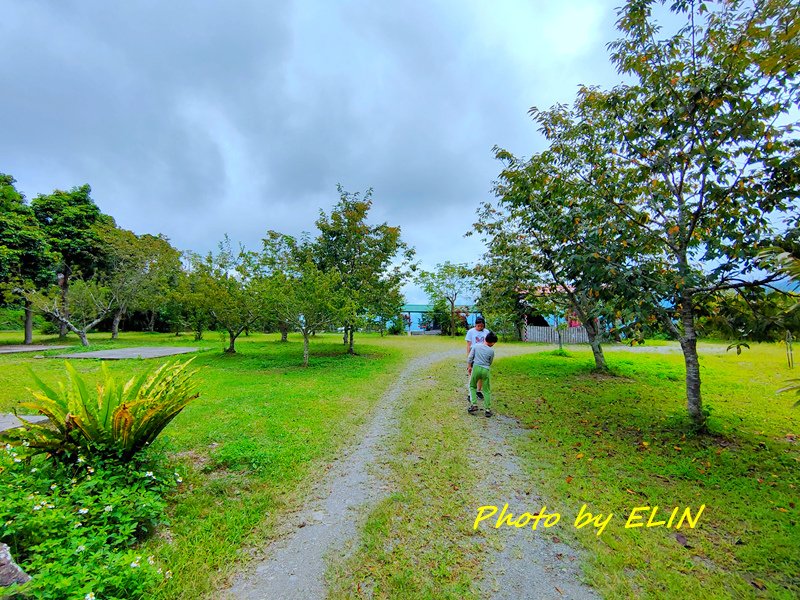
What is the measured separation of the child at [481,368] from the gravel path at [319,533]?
227 cm

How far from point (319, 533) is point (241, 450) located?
208 cm

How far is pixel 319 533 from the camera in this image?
9.66ft

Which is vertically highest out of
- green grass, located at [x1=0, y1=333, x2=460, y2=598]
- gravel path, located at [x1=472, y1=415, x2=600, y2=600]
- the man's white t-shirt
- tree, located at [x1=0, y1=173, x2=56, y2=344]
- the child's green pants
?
tree, located at [x1=0, y1=173, x2=56, y2=344]

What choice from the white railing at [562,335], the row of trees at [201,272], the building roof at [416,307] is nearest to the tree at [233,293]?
the row of trees at [201,272]

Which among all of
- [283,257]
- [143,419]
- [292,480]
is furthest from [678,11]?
[283,257]

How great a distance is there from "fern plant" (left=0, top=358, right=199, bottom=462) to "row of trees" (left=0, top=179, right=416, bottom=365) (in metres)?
8.69

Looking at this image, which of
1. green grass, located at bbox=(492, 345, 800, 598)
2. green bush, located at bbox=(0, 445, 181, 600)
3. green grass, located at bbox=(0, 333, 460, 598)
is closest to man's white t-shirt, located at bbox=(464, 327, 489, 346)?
green grass, located at bbox=(492, 345, 800, 598)

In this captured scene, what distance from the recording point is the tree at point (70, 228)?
2138 cm

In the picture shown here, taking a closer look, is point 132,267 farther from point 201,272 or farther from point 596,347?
point 596,347

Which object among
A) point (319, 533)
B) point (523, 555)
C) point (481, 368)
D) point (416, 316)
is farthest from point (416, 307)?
point (523, 555)

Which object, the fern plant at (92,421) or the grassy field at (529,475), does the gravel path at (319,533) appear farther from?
the fern plant at (92,421)

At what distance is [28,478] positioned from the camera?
268 centimetres

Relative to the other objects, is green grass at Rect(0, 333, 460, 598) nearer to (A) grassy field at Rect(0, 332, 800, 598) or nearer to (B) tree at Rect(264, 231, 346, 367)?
(A) grassy field at Rect(0, 332, 800, 598)

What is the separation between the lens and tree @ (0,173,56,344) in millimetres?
17897
